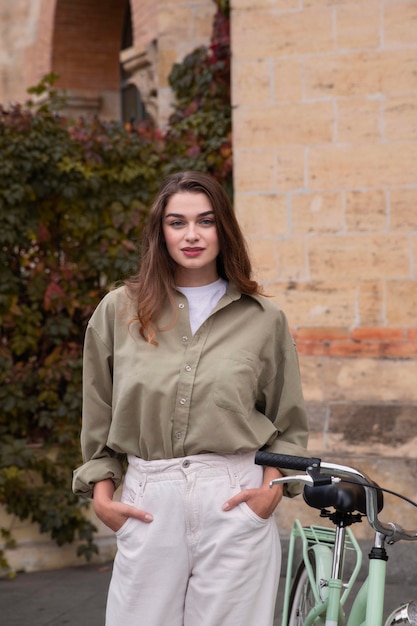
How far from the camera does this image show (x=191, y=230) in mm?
2922

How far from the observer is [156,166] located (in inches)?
272

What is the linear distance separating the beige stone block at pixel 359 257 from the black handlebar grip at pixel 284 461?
3.63m

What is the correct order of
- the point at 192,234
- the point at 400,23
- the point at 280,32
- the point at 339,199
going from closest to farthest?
the point at 192,234 < the point at 400,23 < the point at 339,199 < the point at 280,32

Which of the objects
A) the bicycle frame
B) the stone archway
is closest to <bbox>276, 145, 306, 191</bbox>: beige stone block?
the bicycle frame

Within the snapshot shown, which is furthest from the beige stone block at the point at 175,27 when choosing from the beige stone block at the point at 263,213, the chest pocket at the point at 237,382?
the chest pocket at the point at 237,382

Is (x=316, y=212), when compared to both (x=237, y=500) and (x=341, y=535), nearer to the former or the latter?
(x=341, y=535)

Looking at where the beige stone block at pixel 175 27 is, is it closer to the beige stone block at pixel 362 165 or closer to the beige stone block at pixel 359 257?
the beige stone block at pixel 362 165

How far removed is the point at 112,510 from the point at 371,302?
3.58 metres

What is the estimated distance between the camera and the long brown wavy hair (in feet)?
9.66

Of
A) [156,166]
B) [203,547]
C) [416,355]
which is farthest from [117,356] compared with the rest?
[156,166]

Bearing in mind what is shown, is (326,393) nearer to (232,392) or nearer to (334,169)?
(334,169)

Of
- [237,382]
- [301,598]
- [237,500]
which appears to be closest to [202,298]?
[237,382]

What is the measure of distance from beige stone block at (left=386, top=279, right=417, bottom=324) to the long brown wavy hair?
10.6 ft

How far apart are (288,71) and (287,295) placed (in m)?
1.25
